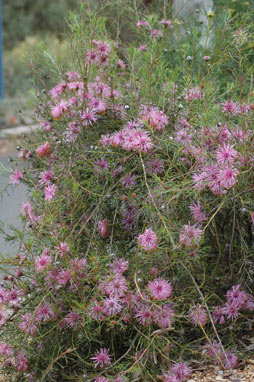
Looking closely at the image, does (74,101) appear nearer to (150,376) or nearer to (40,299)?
(40,299)

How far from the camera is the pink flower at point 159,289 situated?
93.7 inches

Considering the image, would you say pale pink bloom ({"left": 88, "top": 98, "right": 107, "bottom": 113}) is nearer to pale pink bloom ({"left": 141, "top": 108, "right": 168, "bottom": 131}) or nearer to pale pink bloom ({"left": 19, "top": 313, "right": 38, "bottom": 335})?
pale pink bloom ({"left": 141, "top": 108, "right": 168, "bottom": 131})

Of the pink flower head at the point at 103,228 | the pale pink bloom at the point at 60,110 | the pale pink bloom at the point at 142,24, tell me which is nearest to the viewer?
the pink flower head at the point at 103,228

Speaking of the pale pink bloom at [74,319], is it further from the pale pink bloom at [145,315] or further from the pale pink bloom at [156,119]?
the pale pink bloom at [156,119]

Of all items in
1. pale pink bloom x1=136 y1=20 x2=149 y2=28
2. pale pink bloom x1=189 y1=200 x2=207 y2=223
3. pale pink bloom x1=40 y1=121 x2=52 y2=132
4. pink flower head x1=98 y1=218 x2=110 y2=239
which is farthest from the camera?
pale pink bloom x1=136 y1=20 x2=149 y2=28

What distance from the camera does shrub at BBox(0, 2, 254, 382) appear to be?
2.45m

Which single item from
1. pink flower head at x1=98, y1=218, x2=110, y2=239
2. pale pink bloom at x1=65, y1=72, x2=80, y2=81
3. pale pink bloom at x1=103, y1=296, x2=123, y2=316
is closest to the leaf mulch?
pale pink bloom at x1=103, y1=296, x2=123, y2=316

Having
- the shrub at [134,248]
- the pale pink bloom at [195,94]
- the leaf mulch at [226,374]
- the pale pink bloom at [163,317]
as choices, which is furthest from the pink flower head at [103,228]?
the pale pink bloom at [195,94]

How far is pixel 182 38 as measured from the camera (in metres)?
5.32

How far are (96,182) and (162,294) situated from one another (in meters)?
0.76

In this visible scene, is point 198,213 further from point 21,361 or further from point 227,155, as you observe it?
point 21,361

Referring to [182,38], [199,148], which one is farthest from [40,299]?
[182,38]

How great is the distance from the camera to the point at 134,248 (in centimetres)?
277

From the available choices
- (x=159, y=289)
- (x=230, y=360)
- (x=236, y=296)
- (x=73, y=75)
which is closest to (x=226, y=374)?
(x=230, y=360)
